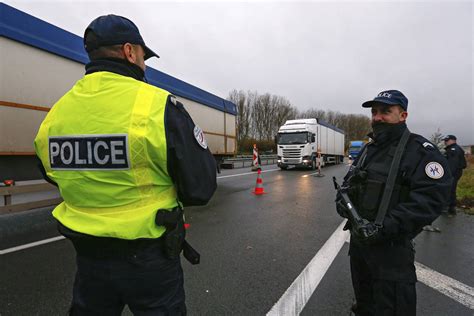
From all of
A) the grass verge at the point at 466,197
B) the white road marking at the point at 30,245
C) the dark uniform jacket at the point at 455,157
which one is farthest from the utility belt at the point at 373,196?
the grass verge at the point at 466,197

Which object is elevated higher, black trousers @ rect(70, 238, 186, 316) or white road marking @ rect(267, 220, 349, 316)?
black trousers @ rect(70, 238, 186, 316)

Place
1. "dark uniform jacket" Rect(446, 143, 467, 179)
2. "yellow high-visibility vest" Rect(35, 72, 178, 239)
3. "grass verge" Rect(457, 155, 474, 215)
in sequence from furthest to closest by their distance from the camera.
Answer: "grass verge" Rect(457, 155, 474, 215) < "dark uniform jacket" Rect(446, 143, 467, 179) < "yellow high-visibility vest" Rect(35, 72, 178, 239)

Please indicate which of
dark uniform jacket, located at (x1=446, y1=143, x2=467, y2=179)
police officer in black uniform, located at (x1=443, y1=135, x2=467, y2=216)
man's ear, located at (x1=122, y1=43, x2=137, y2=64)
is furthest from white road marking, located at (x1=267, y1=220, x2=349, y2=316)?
dark uniform jacket, located at (x1=446, y1=143, x2=467, y2=179)

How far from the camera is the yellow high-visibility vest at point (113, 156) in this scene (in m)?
1.15

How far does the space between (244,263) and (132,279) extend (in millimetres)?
2505

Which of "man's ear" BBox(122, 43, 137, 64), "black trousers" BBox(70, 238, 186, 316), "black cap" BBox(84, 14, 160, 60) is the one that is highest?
"black cap" BBox(84, 14, 160, 60)

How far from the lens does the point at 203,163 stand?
1.29m

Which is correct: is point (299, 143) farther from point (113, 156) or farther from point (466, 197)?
point (113, 156)

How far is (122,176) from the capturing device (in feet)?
3.84

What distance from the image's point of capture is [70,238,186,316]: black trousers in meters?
1.22

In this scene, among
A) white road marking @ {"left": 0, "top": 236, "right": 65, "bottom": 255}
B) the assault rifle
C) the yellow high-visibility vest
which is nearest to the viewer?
the yellow high-visibility vest

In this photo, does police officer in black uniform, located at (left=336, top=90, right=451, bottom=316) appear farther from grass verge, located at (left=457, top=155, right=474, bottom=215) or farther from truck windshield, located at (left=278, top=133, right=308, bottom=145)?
truck windshield, located at (left=278, top=133, right=308, bottom=145)

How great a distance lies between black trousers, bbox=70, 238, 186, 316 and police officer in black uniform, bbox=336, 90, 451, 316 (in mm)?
1388

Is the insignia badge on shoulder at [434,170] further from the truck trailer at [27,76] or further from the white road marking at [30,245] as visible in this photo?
the truck trailer at [27,76]
